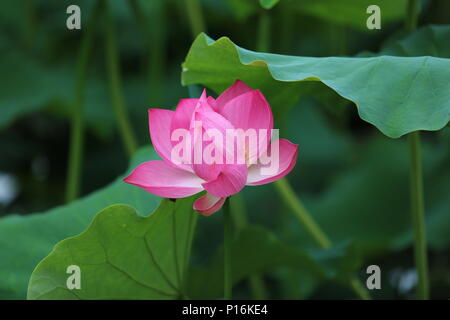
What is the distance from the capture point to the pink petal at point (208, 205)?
63cm

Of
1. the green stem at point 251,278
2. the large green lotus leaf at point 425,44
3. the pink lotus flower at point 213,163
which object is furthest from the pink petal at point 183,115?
the green stem at point 251,278

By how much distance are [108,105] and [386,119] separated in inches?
43.1

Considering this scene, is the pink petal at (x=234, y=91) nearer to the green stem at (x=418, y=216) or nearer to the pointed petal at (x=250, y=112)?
the pointed petal at (x=250, y=112)

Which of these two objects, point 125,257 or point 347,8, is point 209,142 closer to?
point 125,257

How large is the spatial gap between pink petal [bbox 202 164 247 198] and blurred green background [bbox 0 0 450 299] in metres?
0.72

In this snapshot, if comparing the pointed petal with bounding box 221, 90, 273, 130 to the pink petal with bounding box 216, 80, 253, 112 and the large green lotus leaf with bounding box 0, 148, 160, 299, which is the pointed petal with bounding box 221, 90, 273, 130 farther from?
the large green lotus leaf with bounding box 0, 148, 160, 299

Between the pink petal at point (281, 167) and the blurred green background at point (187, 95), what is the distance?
69cm

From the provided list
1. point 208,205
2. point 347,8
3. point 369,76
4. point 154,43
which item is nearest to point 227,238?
point 208,205

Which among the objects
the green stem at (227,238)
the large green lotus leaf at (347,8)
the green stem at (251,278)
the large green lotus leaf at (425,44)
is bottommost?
the green stem at (227,238)

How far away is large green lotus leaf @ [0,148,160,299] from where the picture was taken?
83 cm

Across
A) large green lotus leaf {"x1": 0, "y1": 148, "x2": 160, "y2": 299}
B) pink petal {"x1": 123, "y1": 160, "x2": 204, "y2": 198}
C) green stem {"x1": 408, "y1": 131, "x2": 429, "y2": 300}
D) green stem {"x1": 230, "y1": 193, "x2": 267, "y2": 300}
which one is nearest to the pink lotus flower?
pink petal {"x1": 123, "y1": 160, "x2": 204, "y2": 198}

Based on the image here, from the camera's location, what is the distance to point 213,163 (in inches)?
24.2

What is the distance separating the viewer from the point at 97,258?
723mm
